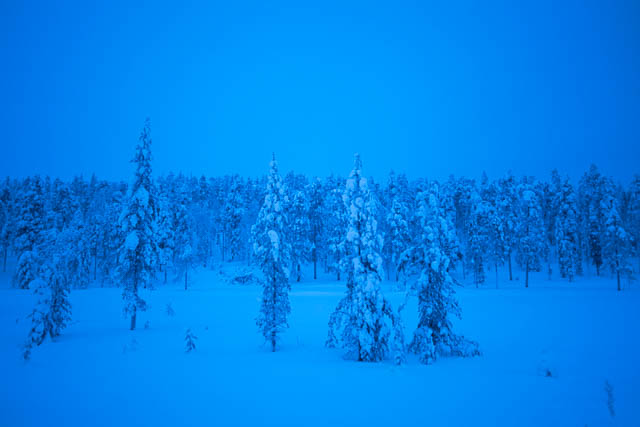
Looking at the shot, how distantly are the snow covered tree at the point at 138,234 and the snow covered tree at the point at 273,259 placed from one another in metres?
9.73

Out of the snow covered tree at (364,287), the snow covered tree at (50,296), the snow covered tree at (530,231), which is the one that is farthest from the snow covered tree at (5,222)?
the snow covered tree at (530,231)

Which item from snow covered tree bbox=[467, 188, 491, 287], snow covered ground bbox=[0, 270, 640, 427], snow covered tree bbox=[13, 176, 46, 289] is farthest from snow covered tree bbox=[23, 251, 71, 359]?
snow covered tree bbox=[467, 188, 491, 287]

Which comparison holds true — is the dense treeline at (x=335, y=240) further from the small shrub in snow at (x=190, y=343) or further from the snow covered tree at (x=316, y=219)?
the small shrub in snow at (x=190, y=343)

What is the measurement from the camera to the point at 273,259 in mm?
20312

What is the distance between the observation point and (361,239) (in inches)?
695

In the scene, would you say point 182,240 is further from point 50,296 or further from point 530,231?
point 530,231

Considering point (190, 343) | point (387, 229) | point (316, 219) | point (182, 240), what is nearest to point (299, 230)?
point (316, 219)

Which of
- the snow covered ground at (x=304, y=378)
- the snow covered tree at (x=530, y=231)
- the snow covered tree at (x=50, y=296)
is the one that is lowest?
the snow covered ground at (x=304, y=378)

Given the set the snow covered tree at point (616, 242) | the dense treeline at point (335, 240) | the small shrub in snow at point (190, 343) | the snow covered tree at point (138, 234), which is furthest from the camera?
the snow covered tree at point (616, 242)

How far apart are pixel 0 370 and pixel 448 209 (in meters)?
61.9

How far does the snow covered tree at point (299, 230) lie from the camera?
174 ft

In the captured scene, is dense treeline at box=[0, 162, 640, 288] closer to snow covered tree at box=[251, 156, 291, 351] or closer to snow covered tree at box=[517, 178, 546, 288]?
snow covered tree at box=[517, 178, 546, 288]

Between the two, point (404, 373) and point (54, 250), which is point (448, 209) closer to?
point (404, 373)

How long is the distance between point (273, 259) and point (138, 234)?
11561 millimetres
